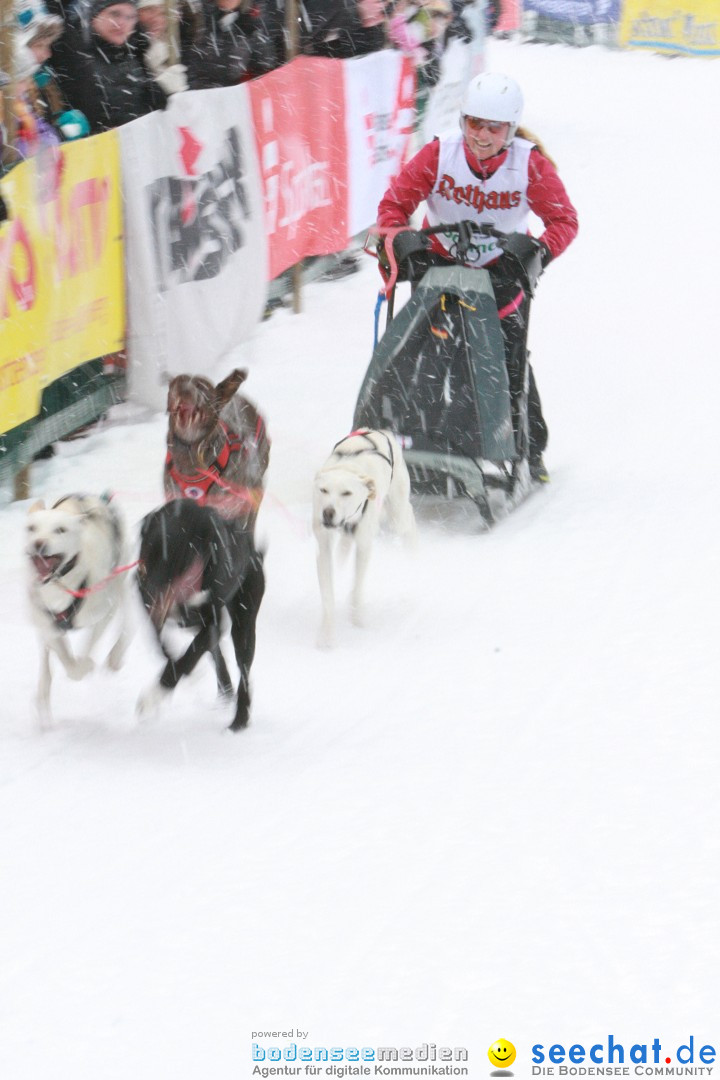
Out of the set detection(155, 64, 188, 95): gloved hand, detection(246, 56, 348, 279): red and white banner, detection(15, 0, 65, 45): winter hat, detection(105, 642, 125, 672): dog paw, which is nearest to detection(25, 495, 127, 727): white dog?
detection(105, 642, 125, 672): dog paw

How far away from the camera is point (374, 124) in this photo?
980 centimetres

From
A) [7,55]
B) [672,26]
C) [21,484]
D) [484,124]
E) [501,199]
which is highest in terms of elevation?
[7,55]

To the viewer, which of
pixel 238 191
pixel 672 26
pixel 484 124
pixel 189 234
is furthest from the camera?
pixel 672 26

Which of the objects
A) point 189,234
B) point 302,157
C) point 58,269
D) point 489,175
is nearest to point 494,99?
point 489,175

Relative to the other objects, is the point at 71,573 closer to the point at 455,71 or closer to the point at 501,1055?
the point at 501,1055

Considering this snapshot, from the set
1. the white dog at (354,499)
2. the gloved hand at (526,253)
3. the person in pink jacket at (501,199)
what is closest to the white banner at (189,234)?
the person in pink jacket at (501,199)

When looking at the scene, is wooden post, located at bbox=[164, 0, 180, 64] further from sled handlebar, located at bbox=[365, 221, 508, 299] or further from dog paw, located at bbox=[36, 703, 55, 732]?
dog paw, located at bbox=[36, 703, 55, 732]

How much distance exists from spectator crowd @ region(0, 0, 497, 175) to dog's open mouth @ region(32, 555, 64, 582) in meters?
2.37

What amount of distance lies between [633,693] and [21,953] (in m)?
2.05

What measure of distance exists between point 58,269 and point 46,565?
2.54 meters

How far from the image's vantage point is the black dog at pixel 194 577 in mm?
3635

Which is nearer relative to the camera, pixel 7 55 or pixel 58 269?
pixel 7 55

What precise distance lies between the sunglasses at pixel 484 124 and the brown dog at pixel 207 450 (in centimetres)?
183

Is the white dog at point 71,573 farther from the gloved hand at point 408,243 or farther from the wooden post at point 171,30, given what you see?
the wooden post at point 171,30
